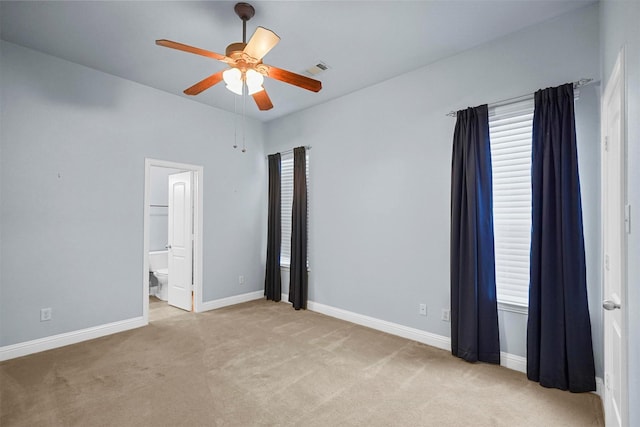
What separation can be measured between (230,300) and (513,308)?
374cm

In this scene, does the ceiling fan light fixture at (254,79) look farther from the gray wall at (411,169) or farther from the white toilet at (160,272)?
the white toilet at (160,272)

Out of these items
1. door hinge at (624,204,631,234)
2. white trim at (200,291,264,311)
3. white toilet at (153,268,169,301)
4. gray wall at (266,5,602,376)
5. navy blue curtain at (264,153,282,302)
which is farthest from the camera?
white toilet at (153,268,169,301)

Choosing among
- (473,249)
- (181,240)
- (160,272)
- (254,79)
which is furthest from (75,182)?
(473,249)

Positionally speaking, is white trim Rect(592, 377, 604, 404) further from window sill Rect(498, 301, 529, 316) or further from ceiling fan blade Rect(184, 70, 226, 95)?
ceiling fan blade Rect(184, 70, 226, 95)

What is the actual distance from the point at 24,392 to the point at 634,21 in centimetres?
432

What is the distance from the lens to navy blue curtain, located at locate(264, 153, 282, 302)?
490 cm

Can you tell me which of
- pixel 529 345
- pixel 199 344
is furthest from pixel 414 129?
pixel 199 344

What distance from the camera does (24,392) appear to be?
2.35 metres

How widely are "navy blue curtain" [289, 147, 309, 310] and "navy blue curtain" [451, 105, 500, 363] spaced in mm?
2153

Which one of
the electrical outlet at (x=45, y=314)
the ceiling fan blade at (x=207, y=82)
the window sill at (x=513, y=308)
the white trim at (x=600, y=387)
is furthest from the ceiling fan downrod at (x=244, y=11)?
the white trim at (x=600, y=387)

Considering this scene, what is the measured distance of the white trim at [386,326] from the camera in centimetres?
318

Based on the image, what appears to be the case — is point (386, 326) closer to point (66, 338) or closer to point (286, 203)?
point (286, 203)

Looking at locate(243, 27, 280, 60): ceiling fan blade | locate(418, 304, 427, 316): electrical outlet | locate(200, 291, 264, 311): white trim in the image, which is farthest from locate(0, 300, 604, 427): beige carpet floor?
locate(243, 27, 280, 60): ceiling fan blade

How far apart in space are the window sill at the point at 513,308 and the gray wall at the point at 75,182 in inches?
146
